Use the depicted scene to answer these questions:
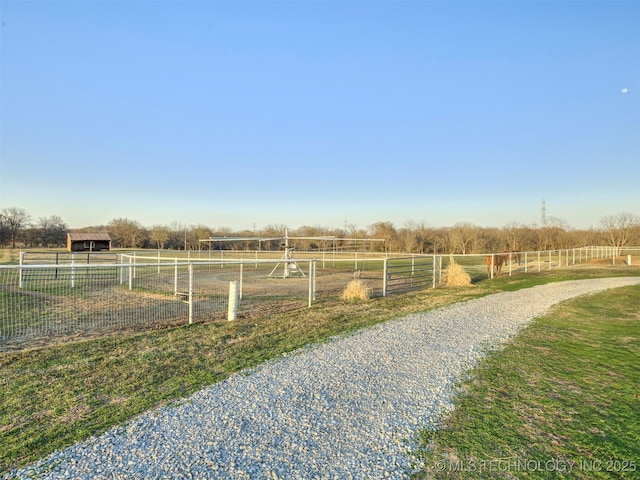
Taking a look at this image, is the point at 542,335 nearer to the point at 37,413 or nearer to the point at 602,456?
the point at 602,456

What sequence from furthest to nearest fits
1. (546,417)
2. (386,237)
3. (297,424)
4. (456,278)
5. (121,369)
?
(386,237), (456,278), (121,369), (546,417), (297,424)

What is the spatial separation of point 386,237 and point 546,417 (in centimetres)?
4930

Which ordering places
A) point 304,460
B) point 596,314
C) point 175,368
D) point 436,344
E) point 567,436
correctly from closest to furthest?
1. point 304,460
2. point 567,436
3. point 175,368
4. point 436,344
5. point 596,314

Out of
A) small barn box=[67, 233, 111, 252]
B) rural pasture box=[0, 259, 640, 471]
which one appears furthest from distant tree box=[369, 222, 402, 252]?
rural pasture box=[0, 259, 640, 471]

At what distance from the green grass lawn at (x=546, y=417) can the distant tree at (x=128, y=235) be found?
2570 inches

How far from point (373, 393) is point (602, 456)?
2054mm

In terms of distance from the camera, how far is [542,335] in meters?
7.36

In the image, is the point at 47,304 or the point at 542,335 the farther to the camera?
the point at 47,304

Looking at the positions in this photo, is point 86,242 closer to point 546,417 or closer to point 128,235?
point 128,235

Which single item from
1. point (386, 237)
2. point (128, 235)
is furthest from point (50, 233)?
point (386, 237)

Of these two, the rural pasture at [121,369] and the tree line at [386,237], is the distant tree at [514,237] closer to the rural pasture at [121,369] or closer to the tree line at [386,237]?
the tree line at [386,237]

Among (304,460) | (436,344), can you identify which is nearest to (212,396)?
(304,460)

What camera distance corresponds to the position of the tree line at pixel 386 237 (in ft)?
170

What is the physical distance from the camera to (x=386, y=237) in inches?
2064
